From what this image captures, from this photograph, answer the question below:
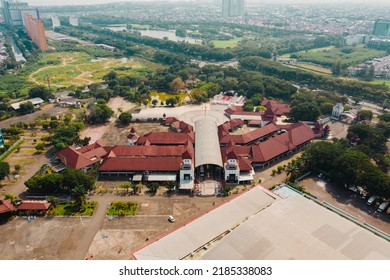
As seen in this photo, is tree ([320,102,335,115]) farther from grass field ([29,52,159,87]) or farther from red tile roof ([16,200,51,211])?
grass field ([29,52,159,87])

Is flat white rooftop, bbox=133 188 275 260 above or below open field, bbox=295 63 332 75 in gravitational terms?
above

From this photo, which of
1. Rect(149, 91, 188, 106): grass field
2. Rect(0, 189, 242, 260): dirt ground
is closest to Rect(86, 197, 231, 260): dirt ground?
Rect(0, 189, 242, 260): dirt ground

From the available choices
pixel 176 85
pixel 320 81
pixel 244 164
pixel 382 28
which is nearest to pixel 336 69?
pixel 320 81

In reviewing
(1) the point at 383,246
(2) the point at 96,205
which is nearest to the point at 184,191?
(2) the point at 96,205

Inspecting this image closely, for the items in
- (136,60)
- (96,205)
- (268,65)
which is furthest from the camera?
(136,60)

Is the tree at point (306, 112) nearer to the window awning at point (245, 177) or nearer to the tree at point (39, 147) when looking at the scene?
the window awning at point (245, 177)

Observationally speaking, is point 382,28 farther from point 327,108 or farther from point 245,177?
point 245,177

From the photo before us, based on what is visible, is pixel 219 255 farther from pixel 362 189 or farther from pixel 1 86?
pixel 1 86
